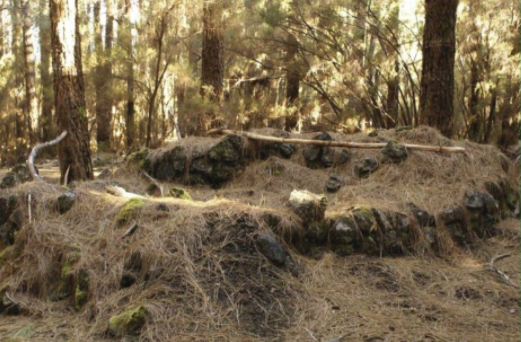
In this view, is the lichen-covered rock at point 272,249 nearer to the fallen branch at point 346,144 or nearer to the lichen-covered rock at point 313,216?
the lichen-covered rock at point 313,216

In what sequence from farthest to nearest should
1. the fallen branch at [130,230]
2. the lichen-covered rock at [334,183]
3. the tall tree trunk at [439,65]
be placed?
the tall tree trunk at [439,65]
the lichen-covered rock at [334,183]
the fallen branch at [130,230]

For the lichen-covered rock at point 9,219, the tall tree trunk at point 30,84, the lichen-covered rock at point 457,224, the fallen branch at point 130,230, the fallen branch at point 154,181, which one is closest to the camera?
the fallen branch at point 130,230

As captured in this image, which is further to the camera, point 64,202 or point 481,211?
point 481,211

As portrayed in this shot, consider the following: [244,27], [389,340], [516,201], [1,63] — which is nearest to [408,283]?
[389,340]

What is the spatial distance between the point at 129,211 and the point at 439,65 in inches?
197

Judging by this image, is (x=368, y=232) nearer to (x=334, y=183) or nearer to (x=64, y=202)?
(x=334, y=183)

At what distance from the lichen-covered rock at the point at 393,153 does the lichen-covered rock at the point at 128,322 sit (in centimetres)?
386

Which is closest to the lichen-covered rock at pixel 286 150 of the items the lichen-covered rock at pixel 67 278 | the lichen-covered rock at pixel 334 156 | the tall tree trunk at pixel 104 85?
the lichen-covered rock at pixel 334 156

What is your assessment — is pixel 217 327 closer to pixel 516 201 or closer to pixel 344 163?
pixel 344 163

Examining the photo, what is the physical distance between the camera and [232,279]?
11.9 feet

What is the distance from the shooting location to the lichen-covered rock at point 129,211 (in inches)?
169

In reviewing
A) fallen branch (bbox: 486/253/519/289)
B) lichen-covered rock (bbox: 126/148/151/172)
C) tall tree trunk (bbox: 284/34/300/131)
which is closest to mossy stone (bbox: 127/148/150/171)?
lichen-covered rock (bbox: 126/148/151/172)

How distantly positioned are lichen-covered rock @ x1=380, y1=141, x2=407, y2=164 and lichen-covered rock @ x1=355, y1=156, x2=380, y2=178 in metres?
0.14

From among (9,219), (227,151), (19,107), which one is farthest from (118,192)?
(19,107)
